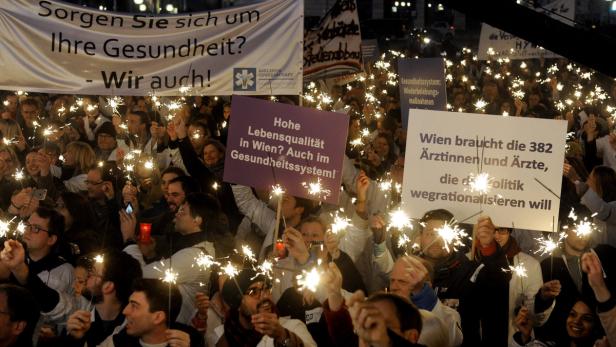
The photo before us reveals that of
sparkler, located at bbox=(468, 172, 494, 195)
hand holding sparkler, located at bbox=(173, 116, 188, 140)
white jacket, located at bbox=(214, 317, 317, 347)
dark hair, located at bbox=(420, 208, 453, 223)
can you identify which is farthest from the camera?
hand holding sparkler, located at bbox=(173, 116, 188, 140)

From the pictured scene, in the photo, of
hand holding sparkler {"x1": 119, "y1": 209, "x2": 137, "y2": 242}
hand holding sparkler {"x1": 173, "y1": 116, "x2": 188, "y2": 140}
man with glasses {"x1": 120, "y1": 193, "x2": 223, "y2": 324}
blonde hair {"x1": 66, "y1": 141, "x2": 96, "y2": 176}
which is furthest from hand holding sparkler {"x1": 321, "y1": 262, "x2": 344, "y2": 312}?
blonde hair {"x1": 66, "y1": 141, "x2": 96, "y2": 176}

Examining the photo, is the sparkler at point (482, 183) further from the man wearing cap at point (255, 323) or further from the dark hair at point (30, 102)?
the dark hair at point (30, 102)

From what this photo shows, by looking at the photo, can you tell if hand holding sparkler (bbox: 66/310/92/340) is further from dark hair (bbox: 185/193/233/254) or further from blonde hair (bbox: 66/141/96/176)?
blonde hair (bbox: 66/141/96/176)

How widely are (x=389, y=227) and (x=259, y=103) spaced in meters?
1.44

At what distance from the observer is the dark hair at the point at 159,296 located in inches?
173

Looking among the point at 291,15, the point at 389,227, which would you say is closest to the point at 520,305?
the point at 389,227

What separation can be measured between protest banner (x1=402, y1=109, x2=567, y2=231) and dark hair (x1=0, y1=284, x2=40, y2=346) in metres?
2.54

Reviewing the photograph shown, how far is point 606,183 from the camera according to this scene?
6.91 metres

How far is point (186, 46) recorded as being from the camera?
22.1 ft

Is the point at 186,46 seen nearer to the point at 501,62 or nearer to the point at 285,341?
the point at 285,341

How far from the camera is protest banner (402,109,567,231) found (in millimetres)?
5270

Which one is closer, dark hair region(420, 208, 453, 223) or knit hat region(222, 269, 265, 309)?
knit hat region(222, 269, 265, 309)

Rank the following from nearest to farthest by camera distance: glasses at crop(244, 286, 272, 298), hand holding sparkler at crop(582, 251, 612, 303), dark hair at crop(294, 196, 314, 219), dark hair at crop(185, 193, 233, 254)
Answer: glasses at crop(244, 286, 272, 298) → hand holding sparkler at crop(582, 251, 612, 303) → dark hair at crop(185, 193, 233, 254) → dark hair at crop(294, 196, 314, 219)

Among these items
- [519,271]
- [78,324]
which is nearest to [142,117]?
[78,324]
